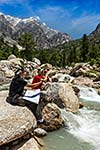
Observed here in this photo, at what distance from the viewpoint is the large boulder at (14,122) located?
1297cm

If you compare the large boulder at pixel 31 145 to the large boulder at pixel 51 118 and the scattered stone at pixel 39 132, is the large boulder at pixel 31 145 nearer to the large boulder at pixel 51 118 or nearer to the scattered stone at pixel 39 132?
the scattered stone at pixel 39 132

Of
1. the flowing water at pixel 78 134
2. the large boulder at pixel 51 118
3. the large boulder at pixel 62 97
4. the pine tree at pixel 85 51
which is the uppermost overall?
the pine tree at pixel 85 51

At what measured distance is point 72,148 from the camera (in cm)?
1564

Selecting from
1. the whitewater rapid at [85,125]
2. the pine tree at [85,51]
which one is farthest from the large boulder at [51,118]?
the pine tree at [85,51]

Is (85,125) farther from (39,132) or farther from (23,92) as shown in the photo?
(23,92)

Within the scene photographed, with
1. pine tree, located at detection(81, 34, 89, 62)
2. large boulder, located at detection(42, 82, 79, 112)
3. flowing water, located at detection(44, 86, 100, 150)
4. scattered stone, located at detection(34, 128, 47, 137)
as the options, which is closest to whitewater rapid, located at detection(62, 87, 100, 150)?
flowing water, located at detection(44, 86, 100, 150)

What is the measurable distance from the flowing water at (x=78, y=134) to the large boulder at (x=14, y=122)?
203cm

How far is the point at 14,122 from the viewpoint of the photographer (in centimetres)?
1369

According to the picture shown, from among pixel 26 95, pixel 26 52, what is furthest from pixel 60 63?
pixel 26 95

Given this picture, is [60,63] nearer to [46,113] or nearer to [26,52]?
[26,52]

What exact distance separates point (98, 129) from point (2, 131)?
7731mm

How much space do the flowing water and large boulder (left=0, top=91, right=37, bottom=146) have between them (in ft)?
6.68

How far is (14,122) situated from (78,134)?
5.63 metres

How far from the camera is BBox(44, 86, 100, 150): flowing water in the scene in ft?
52.3
